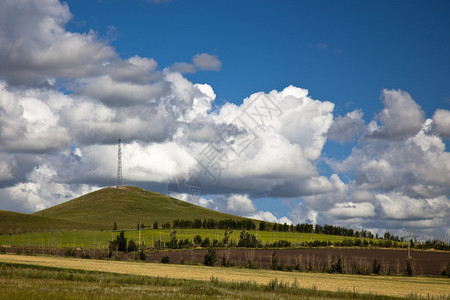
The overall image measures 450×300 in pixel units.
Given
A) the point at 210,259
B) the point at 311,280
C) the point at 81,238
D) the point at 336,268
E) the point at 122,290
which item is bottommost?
the point at 336,268

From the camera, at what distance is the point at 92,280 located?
49094 millimetres

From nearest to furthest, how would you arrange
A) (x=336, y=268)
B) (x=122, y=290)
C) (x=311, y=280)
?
(x=122, y=290) < (x=311, y=280) < (x=336, y=268)

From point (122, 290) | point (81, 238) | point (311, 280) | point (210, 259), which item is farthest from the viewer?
point (81, 238)

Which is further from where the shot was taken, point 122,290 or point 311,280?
point 311,280

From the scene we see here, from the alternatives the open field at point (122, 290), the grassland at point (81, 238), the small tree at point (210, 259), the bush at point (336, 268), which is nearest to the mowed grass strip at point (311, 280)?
the open field at point (122, 290)

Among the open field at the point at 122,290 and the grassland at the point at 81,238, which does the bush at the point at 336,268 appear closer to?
the open field at the point at 122,290

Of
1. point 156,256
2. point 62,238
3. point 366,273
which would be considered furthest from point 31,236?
point 366,273

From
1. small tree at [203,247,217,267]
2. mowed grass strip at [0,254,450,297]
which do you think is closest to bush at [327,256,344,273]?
mowed grass strip at [0,254,450,297]

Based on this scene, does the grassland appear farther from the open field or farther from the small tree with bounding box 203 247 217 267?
the open field

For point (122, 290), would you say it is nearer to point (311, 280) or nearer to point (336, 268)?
point (311, 280)

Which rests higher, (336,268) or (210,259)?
(210,259)

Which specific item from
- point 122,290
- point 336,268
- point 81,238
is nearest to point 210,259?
point 336,268

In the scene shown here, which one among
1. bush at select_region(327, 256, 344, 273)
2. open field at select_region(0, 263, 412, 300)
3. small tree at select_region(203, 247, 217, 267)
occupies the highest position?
open field at select_region(0, 263, 412, 300)

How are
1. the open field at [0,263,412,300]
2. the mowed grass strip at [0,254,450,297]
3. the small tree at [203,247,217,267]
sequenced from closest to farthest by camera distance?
the open field at [0,263,412,300] < the mowed grass strip at [0,254,450,297] < the small tree at [203,247,217,267]
